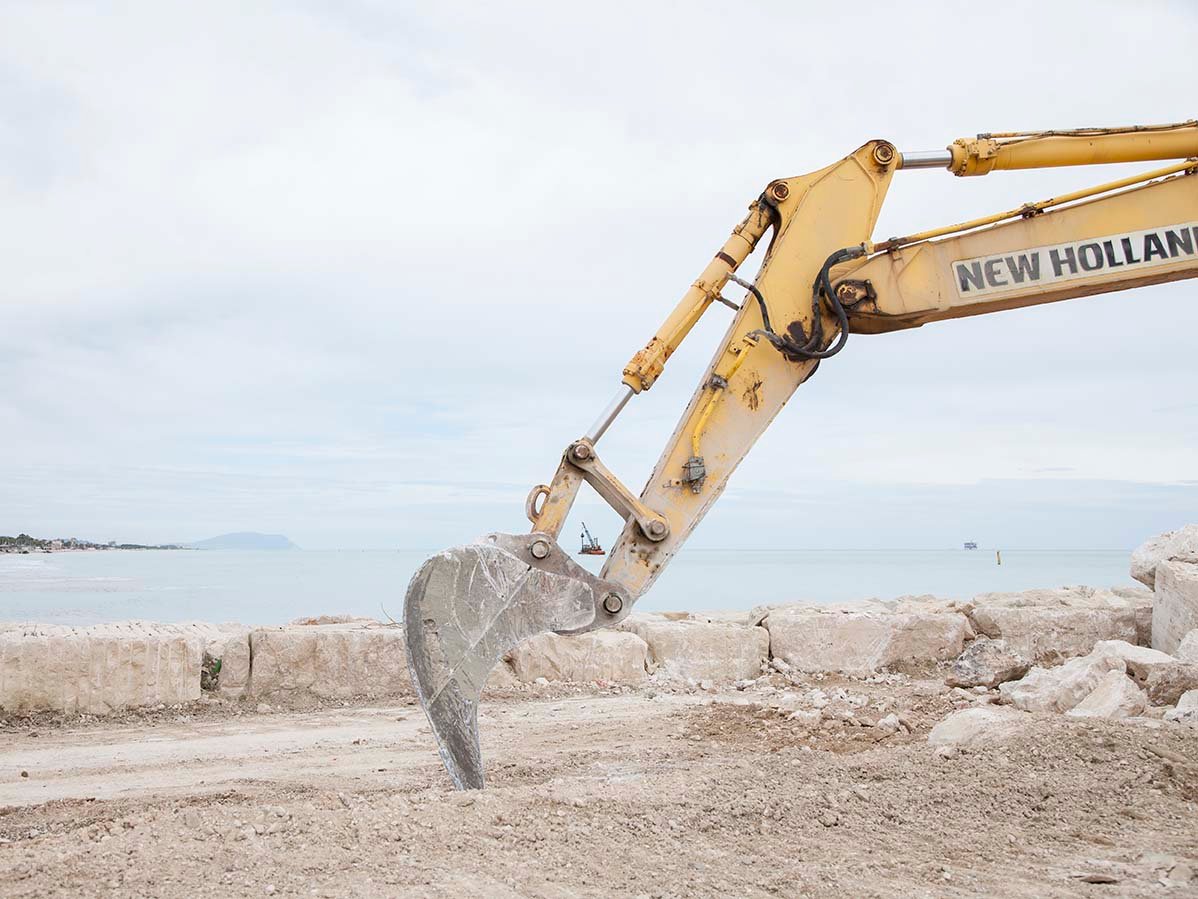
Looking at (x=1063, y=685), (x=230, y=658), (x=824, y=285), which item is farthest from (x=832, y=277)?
(x=230, y=658)

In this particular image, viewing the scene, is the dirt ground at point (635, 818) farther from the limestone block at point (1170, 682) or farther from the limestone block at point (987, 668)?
the limestone block at point (987, 668)

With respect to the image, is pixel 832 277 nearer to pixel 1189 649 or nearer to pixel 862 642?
pixel 1189 649

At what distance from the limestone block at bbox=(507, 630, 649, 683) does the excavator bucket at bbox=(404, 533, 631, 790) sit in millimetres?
4144

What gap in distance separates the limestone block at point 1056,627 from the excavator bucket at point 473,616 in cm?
637

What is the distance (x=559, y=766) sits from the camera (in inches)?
244

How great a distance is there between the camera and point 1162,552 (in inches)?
400

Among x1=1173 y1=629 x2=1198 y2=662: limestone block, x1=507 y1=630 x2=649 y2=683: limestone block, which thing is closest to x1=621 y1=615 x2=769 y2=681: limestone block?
x1=507 y1=630 x2=649 y2=683: limestone block

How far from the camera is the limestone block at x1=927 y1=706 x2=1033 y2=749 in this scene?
561 centimetres

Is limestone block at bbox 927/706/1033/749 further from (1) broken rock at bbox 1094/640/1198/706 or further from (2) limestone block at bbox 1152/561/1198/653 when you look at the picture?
(2) limestone block at bbox 1152/561/1198/653

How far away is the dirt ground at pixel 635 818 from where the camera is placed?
3875 mm

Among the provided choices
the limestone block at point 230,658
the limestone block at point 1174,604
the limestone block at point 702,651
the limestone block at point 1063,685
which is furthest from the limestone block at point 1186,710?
the limestone block at point 230,658

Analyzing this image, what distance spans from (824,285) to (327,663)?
529 centimetres

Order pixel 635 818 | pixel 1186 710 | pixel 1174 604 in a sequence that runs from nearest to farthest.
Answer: pixel 635 818
pixel 1186 710
pixel 1174 604

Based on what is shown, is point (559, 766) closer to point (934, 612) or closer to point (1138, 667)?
point (1138, 667)
